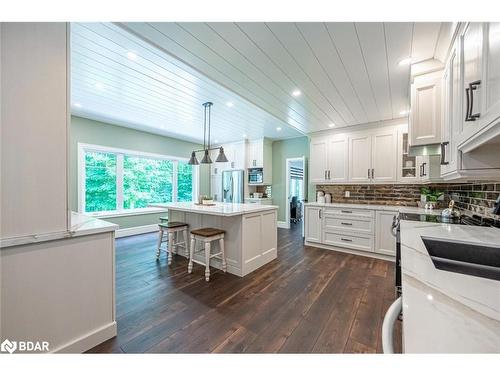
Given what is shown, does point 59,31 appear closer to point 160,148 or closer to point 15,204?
point 15,204

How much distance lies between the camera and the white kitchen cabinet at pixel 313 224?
13.3 ft

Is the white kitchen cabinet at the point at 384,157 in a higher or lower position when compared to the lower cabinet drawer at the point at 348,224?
higher

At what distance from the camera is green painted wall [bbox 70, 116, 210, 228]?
4.14 m

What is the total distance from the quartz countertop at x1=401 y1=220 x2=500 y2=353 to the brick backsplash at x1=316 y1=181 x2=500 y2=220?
4.73 ft

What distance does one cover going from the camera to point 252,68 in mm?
2246

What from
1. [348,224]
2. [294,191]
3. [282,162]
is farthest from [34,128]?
[294,191]

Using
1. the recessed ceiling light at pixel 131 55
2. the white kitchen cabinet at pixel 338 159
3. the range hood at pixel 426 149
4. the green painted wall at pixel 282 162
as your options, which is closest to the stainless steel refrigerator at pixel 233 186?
the green painted wall at pixel 282 162

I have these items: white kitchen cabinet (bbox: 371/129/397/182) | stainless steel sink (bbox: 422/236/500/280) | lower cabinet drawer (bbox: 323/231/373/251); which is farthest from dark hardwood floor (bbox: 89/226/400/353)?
white kitchen cabinet (bbox: 371/129/397/182)

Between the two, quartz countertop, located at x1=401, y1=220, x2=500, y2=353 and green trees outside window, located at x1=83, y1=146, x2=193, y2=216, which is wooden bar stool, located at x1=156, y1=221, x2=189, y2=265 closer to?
green trees outside window, located at x1=83, y1=146, x2=193, y2=216

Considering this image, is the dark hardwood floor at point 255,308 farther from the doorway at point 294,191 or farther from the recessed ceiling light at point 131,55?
the doorway at point 294,191

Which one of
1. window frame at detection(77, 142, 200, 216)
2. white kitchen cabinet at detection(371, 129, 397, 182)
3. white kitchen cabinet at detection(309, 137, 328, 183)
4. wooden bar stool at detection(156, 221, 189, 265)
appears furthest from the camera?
white kitchen cabinet at detection(309, 137, 328, 183)

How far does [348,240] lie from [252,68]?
3.24 metres

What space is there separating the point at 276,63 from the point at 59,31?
5.71ft

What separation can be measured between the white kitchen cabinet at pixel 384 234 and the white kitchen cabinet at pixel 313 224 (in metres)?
0.96
